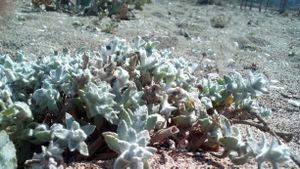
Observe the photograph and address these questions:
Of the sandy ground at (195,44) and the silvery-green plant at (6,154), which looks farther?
the sandy ground at (195,44)

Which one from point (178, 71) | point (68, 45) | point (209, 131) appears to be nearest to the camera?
point (209, 131)

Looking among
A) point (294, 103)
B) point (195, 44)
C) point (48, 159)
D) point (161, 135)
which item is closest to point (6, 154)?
point (48, 159)

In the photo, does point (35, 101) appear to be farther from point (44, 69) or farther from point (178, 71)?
point (178, 71)

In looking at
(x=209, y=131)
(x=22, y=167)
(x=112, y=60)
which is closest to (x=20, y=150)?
(x=22, y=167)

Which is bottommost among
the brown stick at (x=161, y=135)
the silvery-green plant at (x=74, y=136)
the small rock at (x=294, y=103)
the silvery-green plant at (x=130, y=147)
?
the small rock at (x=294, y=103)

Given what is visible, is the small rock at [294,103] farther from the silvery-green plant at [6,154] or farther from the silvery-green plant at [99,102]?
the silvery-green plant at [6,154]

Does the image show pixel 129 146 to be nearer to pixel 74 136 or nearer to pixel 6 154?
pixel 74 136

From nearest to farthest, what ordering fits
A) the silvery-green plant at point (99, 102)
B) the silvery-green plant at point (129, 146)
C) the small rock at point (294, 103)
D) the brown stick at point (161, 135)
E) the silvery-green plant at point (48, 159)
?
the silvery-green plant at point (129, 146), the silvery-green plant at point (48, 159), the silvery-green plant at point (99, 102), the brown stick at point (161, 135), the small rock at point (294, 103)

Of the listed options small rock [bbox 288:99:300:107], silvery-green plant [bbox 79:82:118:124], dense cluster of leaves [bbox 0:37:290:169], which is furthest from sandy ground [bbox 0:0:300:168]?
silvery-green plant [bbox 79:82:118:124]

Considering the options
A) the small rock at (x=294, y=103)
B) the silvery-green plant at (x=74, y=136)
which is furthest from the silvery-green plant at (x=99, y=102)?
the small rock at (x=294, y=103)
